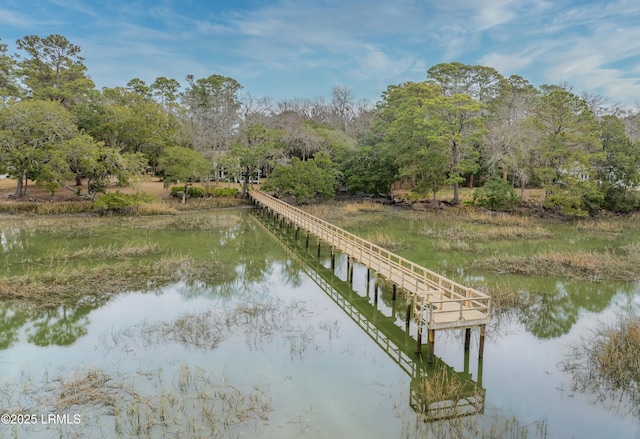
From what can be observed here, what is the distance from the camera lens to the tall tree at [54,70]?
40.1m

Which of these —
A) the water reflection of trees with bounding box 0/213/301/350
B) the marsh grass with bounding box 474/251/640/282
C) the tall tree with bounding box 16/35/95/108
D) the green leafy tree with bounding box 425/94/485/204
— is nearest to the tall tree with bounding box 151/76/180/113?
the tall tree with bounding box 16/35/95/108

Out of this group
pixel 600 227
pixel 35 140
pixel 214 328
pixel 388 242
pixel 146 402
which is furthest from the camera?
pixel 35 140

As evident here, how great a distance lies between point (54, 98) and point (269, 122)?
25.9 m

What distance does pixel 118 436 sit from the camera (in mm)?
7387

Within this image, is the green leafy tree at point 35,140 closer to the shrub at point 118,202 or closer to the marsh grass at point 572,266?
the shrub at point 118,202

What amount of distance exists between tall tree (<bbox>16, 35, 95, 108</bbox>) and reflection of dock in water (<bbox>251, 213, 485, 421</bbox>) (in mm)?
34386

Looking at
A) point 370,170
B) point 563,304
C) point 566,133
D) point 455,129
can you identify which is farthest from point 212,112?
point 563,304

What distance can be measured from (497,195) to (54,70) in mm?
44285

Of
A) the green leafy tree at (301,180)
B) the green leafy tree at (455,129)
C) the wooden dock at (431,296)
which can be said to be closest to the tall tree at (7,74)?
the green leafy tree at (301,180)

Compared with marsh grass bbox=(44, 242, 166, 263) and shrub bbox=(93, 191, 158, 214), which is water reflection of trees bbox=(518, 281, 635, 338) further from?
shrub bbox=(93, 191, 158, 214)

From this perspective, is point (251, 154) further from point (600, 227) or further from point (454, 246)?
point (600, 227)

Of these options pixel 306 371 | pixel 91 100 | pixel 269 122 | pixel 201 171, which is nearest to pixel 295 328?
pixel 306 371

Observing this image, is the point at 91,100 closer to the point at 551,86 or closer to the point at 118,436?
the point at 118,436

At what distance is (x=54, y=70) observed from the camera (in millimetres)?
42625
